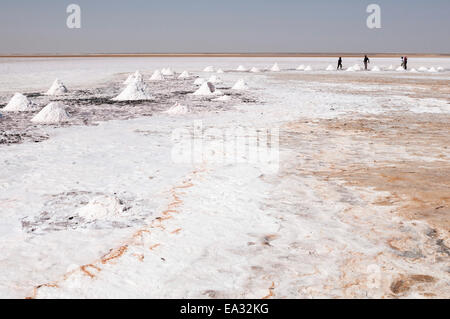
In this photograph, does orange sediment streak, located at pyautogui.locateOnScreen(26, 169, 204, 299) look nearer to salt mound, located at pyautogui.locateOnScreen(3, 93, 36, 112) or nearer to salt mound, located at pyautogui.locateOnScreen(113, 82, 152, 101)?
salt mound, located at pyautogui.locateOnScreen(3, 93, 36, 112)

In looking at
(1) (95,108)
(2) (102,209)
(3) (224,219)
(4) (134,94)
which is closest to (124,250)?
(2) (102,209)

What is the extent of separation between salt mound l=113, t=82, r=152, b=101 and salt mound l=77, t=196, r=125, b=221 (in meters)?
10.9

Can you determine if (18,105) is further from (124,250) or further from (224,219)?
(124,250)

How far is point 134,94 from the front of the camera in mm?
14922

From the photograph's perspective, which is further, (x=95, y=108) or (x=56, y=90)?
(x=56, y=90)

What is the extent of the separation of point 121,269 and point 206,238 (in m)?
0.86

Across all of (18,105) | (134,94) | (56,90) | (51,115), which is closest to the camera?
(51,115)

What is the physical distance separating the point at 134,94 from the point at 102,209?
11244 mm

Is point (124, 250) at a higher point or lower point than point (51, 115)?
lower

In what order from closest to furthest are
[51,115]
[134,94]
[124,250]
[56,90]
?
[124,250] → [51,115] → [134,94] → [56,90]

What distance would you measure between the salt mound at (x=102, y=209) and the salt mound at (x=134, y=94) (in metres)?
10.9

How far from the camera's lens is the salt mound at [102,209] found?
420 cm

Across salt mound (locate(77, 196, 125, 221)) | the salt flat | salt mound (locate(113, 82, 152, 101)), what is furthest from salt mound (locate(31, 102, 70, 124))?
salt mound (locate(77, 196, 125, 221))

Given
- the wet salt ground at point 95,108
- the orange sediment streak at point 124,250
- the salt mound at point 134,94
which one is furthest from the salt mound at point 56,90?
the orange sediment streak at point 124,250
